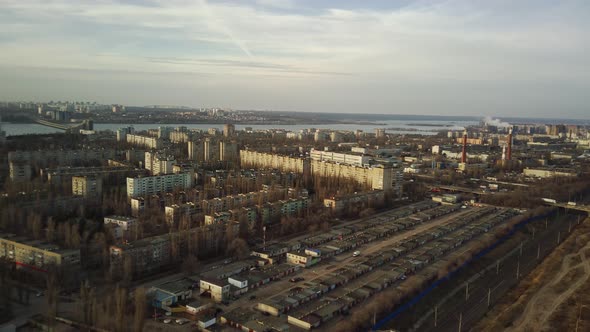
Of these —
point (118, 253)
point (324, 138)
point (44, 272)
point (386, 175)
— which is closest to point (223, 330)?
point (118, 253)

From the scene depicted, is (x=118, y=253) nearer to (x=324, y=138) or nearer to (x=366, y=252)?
(x=366, y=252)

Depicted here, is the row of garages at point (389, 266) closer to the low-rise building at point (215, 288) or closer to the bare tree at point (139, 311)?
the low-rise building at point (215, 288)

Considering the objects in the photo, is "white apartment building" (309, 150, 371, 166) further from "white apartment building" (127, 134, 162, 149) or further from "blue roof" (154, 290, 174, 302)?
"blue roof" (154, 290, 174, 302)

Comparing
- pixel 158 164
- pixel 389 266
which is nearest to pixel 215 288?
pixel 389 266

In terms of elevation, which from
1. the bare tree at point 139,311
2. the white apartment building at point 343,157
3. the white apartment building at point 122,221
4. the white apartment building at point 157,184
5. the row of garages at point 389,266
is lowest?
the row of garages at point 389,266

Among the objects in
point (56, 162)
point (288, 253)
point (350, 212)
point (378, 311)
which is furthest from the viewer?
point (56, 162)

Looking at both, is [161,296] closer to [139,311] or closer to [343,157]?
[139,311]

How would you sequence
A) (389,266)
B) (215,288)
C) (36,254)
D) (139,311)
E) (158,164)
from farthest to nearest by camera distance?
(158,164) < (389,266) < (36,254) < (215,288) < (139,311)

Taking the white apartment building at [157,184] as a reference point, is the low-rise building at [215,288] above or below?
below

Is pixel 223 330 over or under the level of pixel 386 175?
under

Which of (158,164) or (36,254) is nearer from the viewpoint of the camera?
(36,254)

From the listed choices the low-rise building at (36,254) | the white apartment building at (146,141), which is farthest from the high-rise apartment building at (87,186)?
the white apartment building at (146,141)
